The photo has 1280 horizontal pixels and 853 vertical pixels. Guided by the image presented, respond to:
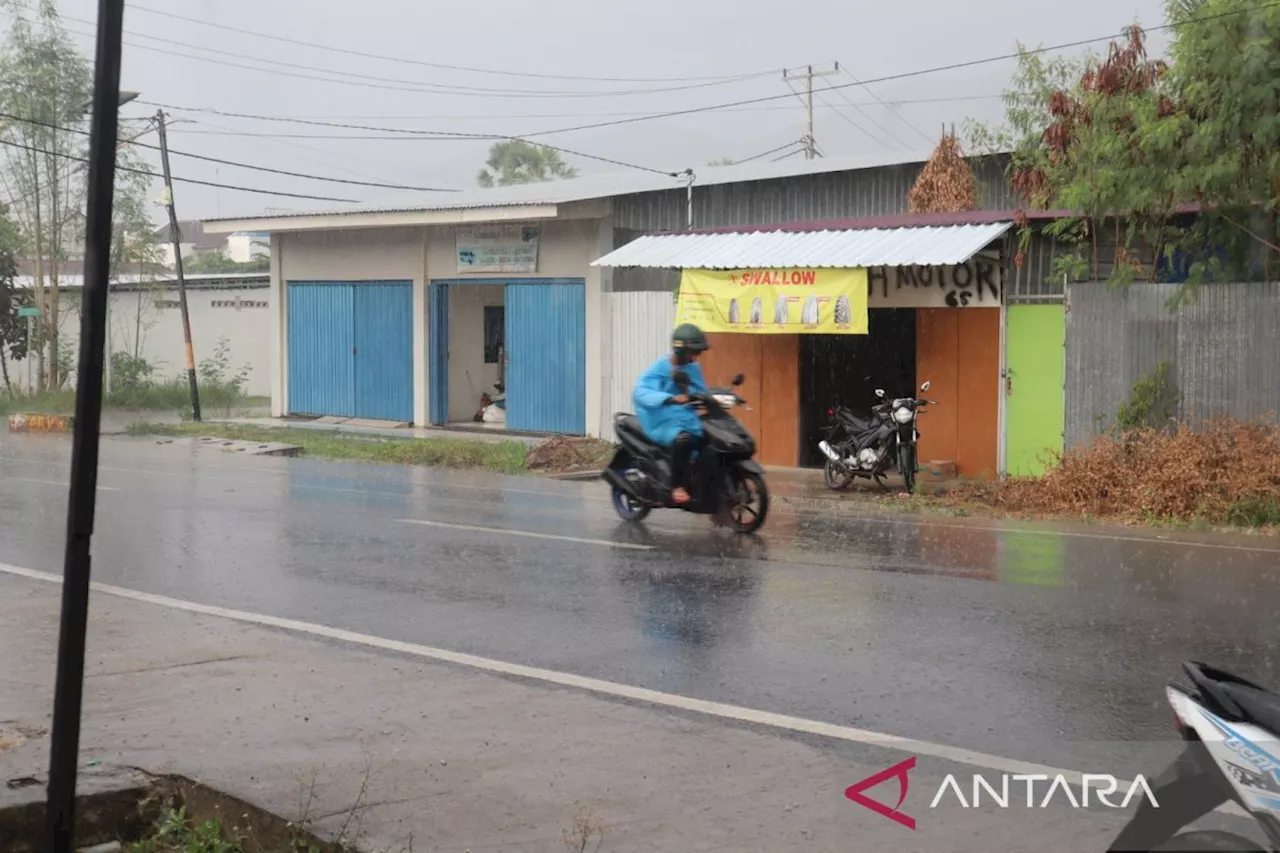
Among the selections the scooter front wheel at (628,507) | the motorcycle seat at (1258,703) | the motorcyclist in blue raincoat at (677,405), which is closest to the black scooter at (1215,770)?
the motorcycle seat at (1258,703)

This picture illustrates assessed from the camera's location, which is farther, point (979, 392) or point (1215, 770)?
point (979, 392)

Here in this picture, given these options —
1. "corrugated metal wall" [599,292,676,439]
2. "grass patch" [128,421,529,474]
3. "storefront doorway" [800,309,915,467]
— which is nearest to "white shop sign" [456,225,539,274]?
"corrugated metal wall" [599,292,676,439]

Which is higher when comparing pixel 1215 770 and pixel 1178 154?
pixel 1178 154

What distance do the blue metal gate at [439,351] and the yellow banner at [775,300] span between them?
7476 mm

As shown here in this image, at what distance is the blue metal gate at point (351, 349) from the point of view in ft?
88.7

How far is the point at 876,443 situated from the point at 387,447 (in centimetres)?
896

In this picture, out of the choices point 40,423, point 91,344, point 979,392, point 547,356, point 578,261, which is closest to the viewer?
point 91,344

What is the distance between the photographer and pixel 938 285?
17719 millimetres

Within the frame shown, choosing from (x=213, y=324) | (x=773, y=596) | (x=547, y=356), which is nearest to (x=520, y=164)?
(x=213, y=324)

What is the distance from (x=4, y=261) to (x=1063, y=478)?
1118 inches

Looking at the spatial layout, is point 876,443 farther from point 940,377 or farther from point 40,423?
point 40,423

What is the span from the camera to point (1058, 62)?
19078mm

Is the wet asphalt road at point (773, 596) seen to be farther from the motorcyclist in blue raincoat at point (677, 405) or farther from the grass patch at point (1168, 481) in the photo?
the grass patch at point (1168, 481)

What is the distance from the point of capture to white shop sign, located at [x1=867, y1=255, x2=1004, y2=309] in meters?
17.2
